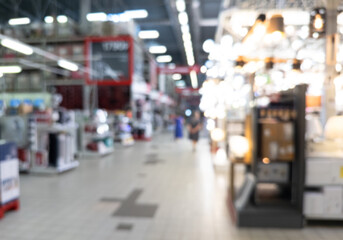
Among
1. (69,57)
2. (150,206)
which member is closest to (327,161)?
(150,206)

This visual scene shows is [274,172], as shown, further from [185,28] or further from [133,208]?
[185,28]

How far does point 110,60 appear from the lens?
16.4 m

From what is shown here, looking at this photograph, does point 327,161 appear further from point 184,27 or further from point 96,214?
point 184,27

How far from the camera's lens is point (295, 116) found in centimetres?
384

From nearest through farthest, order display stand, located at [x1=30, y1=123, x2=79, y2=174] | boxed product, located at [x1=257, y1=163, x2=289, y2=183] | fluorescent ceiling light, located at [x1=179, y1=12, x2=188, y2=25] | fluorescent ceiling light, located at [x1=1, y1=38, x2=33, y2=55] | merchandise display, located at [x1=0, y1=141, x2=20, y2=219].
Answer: boxed product, located at [x1=257, y1=163, x2=289, y2=183]
merchandise display, located at [x1=0, y1=141, x2=20, y2=219]
display stand, located at [x1=30, y1=123, x2=79, y2=174]
fluorescent ceiling light, located at [x1=1, y1=38, x2=33, y2=55]
fluorescent ceiling light, located at [x1=179, y1=12, x2=188, y2=25]

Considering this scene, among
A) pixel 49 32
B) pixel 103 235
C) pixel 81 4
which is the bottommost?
pixel 103 235

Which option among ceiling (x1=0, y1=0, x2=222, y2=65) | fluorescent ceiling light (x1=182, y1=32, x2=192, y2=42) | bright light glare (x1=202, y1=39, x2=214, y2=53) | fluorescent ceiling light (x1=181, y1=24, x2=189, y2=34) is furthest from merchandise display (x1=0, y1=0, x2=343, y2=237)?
fluorescent ceiling light (x1=182, y1=32, x2=192, y2=42)

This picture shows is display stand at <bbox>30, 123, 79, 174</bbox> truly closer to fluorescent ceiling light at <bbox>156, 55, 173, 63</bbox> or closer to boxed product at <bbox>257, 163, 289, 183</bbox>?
boxed product at <bbox>257, 163, 289, 183</bbox>

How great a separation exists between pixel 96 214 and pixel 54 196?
132cm

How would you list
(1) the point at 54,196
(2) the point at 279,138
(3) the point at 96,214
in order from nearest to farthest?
(2) the point at 279,138
(3) the point at 96,214
(1) the point at 54,196

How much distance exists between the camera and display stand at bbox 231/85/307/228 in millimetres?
3770

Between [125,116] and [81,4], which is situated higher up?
[81,4]

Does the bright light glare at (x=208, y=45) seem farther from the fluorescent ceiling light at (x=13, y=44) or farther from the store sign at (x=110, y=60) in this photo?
the fluorescent ceiling light at (x=13, y=44)

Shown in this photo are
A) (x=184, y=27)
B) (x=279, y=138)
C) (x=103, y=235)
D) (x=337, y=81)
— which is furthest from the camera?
(x=184, y=27)
